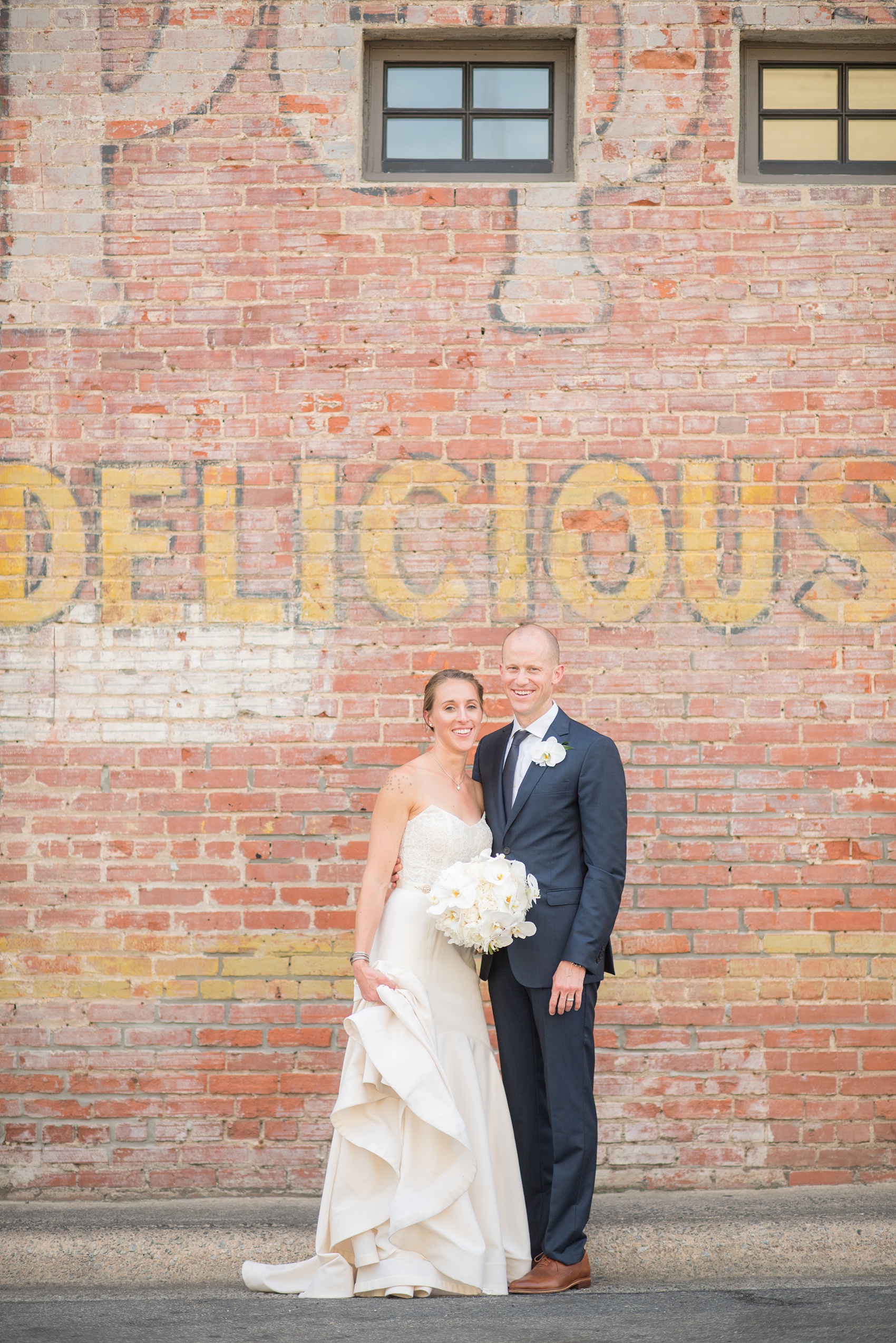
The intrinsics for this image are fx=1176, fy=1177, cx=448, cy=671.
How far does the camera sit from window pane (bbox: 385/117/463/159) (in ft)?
15.8

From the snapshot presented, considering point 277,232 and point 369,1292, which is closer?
point 369,1292

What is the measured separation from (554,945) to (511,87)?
3448mm

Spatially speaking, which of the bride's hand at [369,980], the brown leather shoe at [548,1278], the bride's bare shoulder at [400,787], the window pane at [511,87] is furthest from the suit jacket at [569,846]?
the window pane at [511,87]

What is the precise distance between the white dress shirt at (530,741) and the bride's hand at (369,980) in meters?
0.71

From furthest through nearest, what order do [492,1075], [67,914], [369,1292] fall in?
1. [67,914]
2. [492,1075]
3. [369,1292]

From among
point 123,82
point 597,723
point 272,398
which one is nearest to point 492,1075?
point 597,723

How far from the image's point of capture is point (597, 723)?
182 inches

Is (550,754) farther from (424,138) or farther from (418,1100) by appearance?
(424,138)

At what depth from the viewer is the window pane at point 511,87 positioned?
15.9 ft

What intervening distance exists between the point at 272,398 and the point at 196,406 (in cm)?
31

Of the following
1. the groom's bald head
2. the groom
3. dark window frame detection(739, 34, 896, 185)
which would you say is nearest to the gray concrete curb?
the groom

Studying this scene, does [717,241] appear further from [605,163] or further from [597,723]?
[597,723]

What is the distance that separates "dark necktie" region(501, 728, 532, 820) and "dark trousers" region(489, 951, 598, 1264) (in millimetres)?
531

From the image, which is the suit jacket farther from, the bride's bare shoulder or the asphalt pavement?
the asphalt pavement
